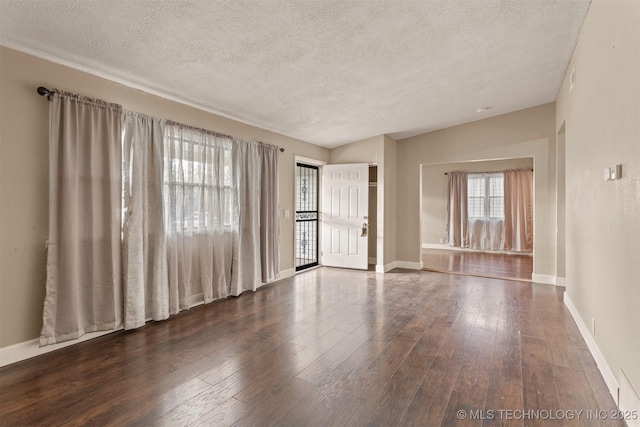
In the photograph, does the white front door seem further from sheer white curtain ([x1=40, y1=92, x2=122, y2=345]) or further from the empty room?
sheer white curtain ([x1=40, y1=92, x2=122, y2=345])

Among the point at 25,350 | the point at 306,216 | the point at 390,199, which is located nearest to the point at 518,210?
the point at 390,199

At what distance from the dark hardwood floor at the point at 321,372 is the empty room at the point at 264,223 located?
20mm

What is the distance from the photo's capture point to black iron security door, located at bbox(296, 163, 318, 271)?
21.2ft

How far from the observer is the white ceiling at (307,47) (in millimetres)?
2414

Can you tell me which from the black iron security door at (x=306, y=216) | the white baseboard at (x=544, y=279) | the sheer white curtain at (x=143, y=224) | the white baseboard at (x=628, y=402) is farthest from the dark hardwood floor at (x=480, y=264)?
the sheer white curtain at (x=143, y=224)

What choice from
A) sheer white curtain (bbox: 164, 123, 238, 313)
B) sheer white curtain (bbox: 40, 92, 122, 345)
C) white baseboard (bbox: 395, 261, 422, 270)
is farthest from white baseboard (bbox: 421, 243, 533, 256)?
sheer white curtain (bbox: 40, 92, 122, 345)

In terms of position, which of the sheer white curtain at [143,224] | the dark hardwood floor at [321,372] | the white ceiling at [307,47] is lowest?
the dark hardwood floor at [321,372]

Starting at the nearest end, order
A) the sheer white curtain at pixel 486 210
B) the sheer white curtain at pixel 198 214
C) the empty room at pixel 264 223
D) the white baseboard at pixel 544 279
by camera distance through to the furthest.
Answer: the empty room at pixel 264 223 → the sheer white curtain at pixel 198 214 → the white baseboard at pixel 544 279 → the sheer white curtain at pixel 486 210

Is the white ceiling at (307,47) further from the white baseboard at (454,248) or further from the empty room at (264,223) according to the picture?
the white baseboard at (454,248)

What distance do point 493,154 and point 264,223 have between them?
4253mm

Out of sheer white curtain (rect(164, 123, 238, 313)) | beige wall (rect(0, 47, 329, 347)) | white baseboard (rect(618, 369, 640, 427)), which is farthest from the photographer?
sheer white curtain (rect(164, 123, 238, 313))

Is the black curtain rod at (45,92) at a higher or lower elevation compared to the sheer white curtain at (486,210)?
higher

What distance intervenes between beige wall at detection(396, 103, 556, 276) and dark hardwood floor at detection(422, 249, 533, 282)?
24.4 inches

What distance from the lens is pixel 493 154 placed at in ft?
19.4
